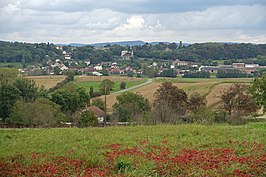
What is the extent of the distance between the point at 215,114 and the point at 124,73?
81810 mm

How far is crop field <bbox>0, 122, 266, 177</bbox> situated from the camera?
8781mm

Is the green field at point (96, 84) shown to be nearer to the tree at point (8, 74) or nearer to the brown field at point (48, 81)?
the brown field at point (48, 81)

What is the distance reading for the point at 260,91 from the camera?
43562mm

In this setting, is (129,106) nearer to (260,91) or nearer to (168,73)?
(260,91)

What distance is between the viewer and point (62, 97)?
52.6 metres

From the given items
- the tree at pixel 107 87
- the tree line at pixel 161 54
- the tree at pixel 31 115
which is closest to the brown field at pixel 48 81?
the tree at pixel 107 87

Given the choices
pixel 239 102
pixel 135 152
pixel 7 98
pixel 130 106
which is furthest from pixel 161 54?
pixel 135 152

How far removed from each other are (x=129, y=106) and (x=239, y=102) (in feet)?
43.8

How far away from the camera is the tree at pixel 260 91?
42.8 metres

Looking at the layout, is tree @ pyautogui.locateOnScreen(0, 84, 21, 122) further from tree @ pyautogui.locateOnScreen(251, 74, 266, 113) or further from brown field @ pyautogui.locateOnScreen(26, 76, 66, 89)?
brown field @ pyautogui.locateOnScreen(26, 76, 66, 89)

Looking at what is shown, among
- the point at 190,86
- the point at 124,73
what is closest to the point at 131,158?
the point at 190,86

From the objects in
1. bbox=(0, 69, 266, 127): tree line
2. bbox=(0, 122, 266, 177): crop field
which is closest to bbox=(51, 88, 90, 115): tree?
bbox=(0, 69, 266, 127): tree line

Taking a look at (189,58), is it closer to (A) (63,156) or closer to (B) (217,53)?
(B) (217,53)

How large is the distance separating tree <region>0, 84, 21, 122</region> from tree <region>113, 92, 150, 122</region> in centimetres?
1243
